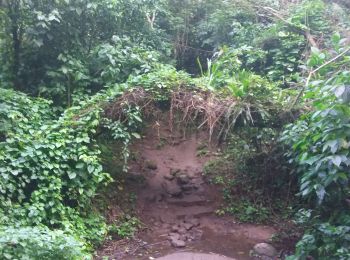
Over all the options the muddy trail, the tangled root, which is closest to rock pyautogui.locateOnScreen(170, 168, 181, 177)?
the muddy trail

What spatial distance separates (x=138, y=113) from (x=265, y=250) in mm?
2436

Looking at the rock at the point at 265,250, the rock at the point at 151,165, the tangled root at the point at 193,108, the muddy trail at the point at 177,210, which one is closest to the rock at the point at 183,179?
the muddy trail at the point at 177,210

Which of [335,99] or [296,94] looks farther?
[296,94]

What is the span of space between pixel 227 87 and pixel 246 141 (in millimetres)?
1012

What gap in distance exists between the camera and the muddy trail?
19.5ft

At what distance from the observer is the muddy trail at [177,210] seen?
5957 mm

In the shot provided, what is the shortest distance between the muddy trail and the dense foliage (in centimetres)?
27

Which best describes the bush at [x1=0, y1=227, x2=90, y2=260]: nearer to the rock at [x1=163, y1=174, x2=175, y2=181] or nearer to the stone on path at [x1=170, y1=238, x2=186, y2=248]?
the stone on path at [x1=170, y1=238, x2=186, y2=248]

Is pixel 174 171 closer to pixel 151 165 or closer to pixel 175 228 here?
pixel 151 165

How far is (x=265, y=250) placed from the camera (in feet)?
19.1

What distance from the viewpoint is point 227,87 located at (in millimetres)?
6277

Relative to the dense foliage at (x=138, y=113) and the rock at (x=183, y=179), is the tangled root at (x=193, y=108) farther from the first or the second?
the rock at (x=183, y=179)

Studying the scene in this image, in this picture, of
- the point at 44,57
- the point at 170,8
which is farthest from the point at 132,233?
the point at 170,8

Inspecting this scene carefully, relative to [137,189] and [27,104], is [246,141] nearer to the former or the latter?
[137,189]
